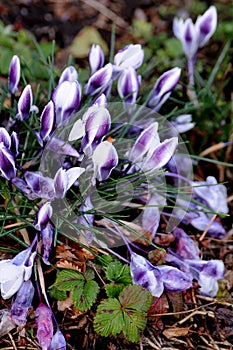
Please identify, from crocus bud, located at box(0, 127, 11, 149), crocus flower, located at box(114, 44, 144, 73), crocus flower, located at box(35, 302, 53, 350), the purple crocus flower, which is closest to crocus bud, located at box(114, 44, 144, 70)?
crocus flower, located at box(114, 44, 144, 73)

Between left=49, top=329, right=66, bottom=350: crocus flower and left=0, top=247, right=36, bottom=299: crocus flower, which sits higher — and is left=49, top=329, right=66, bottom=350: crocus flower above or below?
below

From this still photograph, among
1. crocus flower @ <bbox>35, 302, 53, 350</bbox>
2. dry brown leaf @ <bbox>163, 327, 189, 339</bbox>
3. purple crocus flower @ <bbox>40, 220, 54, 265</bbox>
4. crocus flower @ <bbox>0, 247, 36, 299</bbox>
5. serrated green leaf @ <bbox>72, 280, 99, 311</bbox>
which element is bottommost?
dry brown leaf @ <bbox>163, 327, 189, 339</bbox>

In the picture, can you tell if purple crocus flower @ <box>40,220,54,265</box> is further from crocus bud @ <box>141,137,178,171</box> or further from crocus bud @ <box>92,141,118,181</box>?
crocus bud @ <box>141,137,178,171</box>

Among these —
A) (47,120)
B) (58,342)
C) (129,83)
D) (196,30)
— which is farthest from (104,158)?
(196,30)

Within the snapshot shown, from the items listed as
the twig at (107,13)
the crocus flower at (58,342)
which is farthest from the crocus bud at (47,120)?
the twig at (107,13)

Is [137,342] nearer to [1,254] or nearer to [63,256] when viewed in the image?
[63,256]

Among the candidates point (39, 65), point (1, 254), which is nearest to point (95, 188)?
point (1, 254)

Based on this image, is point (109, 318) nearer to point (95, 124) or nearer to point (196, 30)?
point (95, 124)
